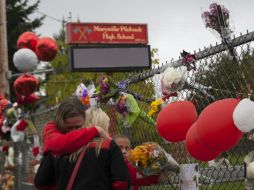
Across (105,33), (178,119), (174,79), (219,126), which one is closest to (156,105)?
(174,79)

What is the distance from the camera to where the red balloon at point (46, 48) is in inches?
314

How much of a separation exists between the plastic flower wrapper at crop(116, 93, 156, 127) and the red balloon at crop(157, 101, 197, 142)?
1120 mm

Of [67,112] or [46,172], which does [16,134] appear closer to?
[46,172]

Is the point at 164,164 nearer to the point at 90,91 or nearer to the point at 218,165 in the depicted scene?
the point at 218,165

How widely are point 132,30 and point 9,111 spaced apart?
53.4 feet

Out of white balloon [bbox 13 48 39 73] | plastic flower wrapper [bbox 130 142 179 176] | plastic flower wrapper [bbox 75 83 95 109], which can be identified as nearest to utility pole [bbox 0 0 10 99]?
white balloon [bbox 13 48 39 73]

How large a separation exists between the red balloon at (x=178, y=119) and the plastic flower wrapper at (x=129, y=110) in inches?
44.1

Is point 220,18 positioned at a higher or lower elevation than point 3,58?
lower

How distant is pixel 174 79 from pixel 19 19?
31.8 m

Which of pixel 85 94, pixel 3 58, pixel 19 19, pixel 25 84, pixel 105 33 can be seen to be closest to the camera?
pixel 85 94

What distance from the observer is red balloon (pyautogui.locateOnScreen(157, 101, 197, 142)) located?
10.6ft

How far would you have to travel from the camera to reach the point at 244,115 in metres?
2.66

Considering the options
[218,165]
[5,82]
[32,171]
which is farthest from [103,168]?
[5,82]

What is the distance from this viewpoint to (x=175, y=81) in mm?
3535
